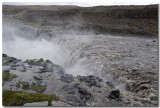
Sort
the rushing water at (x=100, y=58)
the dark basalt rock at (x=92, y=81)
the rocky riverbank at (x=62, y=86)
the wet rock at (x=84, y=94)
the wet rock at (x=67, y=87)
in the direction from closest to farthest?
the rocky riverbank at (x=62, y=86) → the wet rock at (x=84, y=94) → the wet rock at (x=67, y=87) → the dark basalt rock at (x=92, y=81) → the rushing water at (x=100, y=58)

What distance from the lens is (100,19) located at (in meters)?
46.2

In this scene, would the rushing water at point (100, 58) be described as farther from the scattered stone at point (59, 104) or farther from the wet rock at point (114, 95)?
the scattered stone at point (59, 104)

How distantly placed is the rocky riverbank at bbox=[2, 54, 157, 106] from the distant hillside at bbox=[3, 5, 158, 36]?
2302 cm

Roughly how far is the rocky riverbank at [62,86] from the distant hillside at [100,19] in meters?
23.0

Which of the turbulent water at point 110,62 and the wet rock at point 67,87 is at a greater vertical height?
the turbulent water at point 110,62

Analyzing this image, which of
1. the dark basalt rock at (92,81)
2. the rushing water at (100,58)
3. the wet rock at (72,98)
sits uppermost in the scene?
the rushing water at (100,58)

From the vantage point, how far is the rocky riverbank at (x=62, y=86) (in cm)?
955

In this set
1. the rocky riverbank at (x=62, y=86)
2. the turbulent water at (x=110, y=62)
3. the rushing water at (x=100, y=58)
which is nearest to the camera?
the rocky riverbank at (x=62, y=86)

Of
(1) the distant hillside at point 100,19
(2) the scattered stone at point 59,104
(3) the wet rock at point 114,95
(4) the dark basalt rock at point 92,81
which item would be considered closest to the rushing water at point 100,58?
(4) the dark basalt rock at point 92,81

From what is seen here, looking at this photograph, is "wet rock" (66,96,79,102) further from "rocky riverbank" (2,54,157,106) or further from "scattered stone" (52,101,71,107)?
"scattered stone" (52,101,71,107)

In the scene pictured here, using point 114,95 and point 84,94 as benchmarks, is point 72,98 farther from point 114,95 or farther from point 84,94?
point 114,95

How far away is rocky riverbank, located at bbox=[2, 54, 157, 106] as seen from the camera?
955cm

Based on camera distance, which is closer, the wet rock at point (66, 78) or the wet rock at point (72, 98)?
the wet rock at point (72, 98)

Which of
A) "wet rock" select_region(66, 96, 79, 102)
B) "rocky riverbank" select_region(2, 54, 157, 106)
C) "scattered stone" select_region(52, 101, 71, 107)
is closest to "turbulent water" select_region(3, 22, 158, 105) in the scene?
"rocky riverbank" select_region(2, 54, 157, 106)
